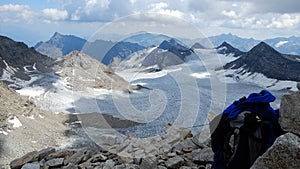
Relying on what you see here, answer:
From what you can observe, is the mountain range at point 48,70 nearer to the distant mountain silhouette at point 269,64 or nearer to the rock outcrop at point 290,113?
the distant mountain silhouette at point 269,64

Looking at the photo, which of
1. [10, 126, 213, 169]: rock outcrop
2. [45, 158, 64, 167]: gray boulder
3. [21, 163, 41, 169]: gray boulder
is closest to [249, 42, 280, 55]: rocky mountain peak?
[10, 126, 213, 169]: rock outcrop

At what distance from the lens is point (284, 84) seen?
66.2 metres

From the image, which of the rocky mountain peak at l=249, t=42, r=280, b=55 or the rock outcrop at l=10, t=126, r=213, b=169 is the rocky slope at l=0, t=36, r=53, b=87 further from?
the rock outcrop at l=10, t=126, r=213, b=169

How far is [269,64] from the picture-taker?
8219 centimetres

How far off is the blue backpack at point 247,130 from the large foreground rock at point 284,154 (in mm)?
479

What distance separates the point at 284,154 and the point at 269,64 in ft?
272

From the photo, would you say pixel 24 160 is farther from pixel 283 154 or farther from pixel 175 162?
pixel 283 154

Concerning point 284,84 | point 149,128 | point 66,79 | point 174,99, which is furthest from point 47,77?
point 284,84

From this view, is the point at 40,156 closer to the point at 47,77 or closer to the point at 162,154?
the point at 162,154

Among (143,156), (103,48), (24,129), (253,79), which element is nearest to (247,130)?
(143,156)

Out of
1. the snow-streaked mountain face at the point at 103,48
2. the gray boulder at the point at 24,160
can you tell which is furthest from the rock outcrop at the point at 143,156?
the snow-streaked mountain face at the point at 103,48

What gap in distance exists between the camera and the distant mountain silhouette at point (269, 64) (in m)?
→ 74.8

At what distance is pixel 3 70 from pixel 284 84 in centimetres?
4768

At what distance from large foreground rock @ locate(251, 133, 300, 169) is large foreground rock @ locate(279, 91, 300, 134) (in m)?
0.46
